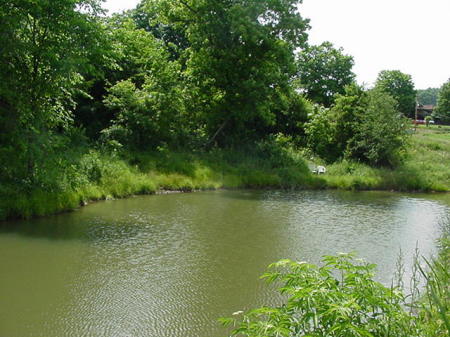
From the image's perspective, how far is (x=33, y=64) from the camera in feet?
36.5

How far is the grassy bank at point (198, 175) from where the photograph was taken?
11.6 metres

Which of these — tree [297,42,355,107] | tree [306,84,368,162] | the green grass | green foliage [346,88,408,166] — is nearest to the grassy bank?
the green grass

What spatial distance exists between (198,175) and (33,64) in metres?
8.34

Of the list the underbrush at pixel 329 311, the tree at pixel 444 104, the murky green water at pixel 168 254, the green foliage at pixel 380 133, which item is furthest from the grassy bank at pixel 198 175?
the tree at pixel 444 104

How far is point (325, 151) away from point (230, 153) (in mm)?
5842

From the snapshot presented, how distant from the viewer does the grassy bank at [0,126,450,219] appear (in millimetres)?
11578

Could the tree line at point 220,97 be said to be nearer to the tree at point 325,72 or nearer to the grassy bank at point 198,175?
the grassy bank at point 198,175

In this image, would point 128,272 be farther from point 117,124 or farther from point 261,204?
point 117,124

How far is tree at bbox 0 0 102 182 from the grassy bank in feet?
2.48

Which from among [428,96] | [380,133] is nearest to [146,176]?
[380,133]

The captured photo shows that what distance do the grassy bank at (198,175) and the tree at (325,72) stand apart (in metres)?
16.5

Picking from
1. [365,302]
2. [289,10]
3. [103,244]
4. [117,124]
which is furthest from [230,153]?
[365,302]

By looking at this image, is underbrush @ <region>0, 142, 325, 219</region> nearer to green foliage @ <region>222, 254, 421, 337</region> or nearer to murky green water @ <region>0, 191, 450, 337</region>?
murky green water @ <region>0, 191, 450, 337</region>

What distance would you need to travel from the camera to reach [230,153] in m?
21.4
